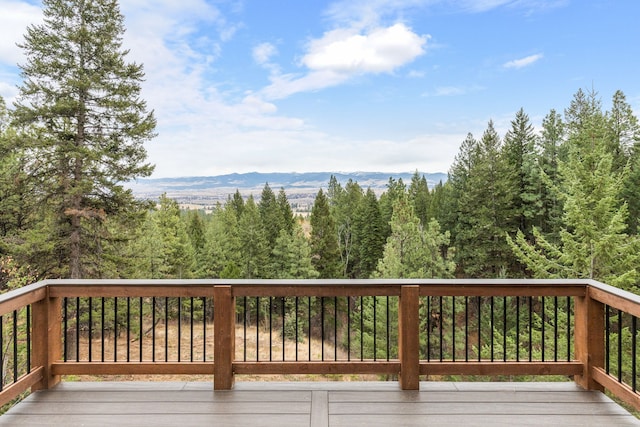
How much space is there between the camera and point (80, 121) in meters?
11.3

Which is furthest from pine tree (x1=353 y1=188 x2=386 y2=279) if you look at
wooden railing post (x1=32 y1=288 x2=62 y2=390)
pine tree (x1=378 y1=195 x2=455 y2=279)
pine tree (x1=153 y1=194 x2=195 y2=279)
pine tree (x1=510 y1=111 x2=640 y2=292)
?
wooden railing post (x1=32 y1=288 x2=62 y2=390)

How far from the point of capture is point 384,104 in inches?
816

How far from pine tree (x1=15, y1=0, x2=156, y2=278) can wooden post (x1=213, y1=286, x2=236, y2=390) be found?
30.4ft

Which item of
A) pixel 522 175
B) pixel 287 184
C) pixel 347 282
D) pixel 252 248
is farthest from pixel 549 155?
pixel 347 282

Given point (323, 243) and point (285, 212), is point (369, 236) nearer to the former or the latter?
point (323, 243)

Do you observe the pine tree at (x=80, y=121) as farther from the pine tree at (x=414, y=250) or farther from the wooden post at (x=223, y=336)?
the wooden post at (x=223, y=336)

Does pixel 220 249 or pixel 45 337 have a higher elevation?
pixel 45 337

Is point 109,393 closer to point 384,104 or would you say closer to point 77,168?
point 77,168

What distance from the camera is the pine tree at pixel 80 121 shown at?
1092 cm

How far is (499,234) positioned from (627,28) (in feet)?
31.4

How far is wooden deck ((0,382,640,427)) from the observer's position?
8.60 feet

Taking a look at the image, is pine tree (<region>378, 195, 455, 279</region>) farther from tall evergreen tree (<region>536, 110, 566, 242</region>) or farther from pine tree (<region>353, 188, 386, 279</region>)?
pine tree (<region>353, 188, 386, 279</region>)

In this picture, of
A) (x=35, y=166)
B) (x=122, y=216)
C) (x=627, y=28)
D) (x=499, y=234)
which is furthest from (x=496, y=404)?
(x=499, y=234)

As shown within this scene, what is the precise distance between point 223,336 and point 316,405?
2.72 feet
